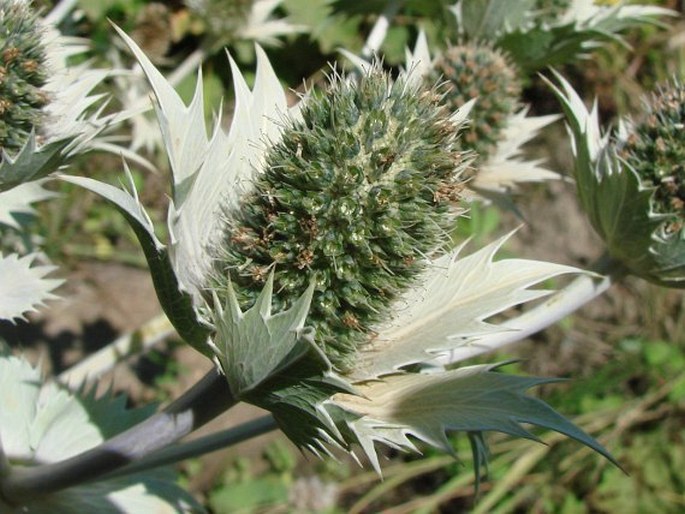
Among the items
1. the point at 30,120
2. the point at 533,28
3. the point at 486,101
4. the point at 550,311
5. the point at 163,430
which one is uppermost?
the point at 30,120

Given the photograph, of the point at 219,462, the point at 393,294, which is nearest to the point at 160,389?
the point at 219,462

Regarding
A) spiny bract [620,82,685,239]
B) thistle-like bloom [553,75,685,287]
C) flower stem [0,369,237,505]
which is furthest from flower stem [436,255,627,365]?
flower stem [0,369,237,505]

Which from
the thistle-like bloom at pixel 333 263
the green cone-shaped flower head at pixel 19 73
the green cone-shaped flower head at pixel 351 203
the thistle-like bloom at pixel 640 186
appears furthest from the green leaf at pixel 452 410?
the green cone-shaped flower head at pixel 19 73

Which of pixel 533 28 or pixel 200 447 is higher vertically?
pixel 533 28

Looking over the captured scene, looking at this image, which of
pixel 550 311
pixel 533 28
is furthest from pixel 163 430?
pixel 533 28

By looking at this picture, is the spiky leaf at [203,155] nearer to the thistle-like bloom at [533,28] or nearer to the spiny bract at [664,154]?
the spiny bract at [664,154]

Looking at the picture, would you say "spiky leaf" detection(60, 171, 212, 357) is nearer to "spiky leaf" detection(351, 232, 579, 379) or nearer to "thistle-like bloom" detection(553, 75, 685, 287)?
"spiky leaf" detection(351, 232, 579, 379)

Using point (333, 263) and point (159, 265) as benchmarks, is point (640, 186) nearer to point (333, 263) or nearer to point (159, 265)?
point (333, 263)

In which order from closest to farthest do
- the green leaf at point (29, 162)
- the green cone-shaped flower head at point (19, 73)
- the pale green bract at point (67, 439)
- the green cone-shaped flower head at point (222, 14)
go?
the green leaf at point (29, 162)
the green cone-shaped flower head at point (19, 73)
the pale green bract at point (67, 439)
the green cone-shaped flower head at point (222, 14)
